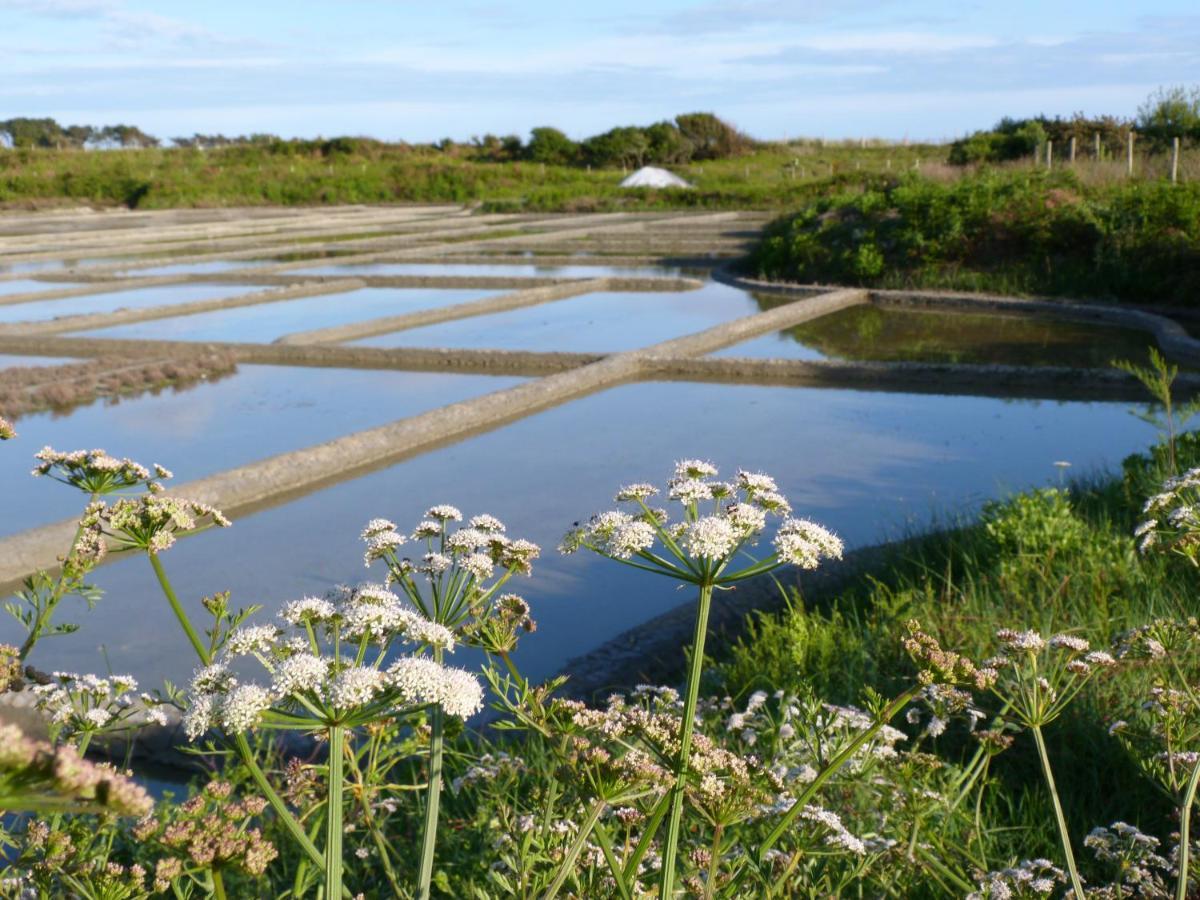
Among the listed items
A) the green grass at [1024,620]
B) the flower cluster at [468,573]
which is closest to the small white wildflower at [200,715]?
the flower cluster at [468,573]

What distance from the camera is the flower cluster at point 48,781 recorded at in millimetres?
627

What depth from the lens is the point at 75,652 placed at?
4.07m

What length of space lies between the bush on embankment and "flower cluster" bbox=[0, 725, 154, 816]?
41.3 feet

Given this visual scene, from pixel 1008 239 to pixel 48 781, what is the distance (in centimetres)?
1439

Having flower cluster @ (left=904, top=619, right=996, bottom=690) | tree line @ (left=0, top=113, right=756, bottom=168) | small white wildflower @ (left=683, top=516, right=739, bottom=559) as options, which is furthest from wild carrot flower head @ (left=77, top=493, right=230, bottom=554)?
tree line @ (left=0, top=113, right=756, bottom=168)

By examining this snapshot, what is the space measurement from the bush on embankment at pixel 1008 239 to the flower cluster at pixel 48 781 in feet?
41.3

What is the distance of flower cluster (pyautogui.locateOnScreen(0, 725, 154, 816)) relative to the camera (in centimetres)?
63

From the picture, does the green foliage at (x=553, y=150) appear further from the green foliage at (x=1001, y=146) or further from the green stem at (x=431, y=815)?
the green stem at (x=431, y=815)

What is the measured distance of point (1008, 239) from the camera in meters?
13.9

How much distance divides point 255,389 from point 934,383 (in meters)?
4.71

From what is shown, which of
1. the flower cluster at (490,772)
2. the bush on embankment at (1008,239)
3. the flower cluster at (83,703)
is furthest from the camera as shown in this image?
the bush on embankment at (1008,239)

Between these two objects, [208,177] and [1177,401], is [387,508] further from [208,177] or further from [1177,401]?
[208,177]

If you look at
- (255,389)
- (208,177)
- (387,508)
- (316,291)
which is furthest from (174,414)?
(208,177)

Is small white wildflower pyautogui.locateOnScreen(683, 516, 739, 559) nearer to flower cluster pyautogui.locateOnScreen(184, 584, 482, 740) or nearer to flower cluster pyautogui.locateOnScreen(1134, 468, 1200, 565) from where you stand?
flower cluster pyautogui.locateOnScreen(184, 584, 482, 740)
